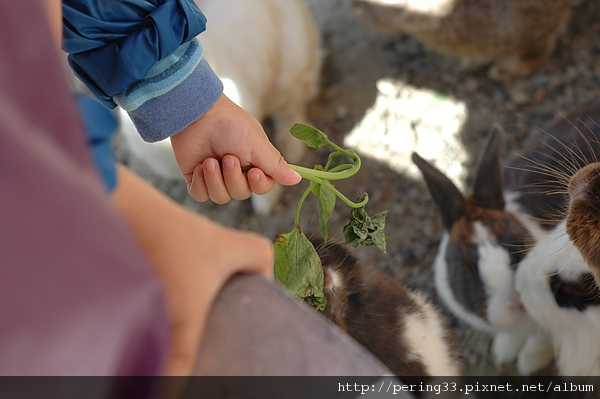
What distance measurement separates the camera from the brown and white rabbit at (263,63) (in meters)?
1.68

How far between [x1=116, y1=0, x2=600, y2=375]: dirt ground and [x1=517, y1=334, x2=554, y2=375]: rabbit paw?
121 mm

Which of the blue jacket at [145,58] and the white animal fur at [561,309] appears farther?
the white animal fur at [561,309]

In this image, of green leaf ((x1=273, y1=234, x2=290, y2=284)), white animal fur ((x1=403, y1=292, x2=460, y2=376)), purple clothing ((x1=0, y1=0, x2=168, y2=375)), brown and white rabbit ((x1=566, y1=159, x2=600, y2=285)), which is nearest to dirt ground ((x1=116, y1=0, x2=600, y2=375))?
white animal fur ((x1=403, y1=292, x2=460, y2=376))

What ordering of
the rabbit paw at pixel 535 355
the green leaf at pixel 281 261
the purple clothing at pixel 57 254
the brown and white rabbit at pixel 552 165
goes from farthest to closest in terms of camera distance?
the rabbit paw at pixel 535 355 → the brown and white rabbit at pixel 552 165 → the green leaf at pixel 281 261 → the purple clothing at pixel 57 254

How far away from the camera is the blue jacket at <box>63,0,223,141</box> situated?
0.76 metres

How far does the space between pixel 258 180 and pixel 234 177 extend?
0.12ft

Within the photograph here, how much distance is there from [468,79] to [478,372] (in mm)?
1183

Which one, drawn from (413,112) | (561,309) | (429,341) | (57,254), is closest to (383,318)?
(429,341)

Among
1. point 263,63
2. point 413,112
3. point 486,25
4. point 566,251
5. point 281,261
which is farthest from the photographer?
point 413,112

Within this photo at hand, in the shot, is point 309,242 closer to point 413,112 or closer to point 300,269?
point 300,269

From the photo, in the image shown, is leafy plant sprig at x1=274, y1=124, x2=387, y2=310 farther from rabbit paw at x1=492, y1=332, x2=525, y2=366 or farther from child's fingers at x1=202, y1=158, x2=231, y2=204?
rabbit paw at x1=492, y1=332, x2=525, y2=366

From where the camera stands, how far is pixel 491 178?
133 centimetres

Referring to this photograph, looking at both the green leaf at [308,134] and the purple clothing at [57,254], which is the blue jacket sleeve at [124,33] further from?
the purple clothing at [57,254]

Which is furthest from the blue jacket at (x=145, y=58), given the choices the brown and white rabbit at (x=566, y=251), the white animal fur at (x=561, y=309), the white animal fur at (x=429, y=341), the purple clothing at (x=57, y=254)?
the white animal fur at (x=561, y=309)
